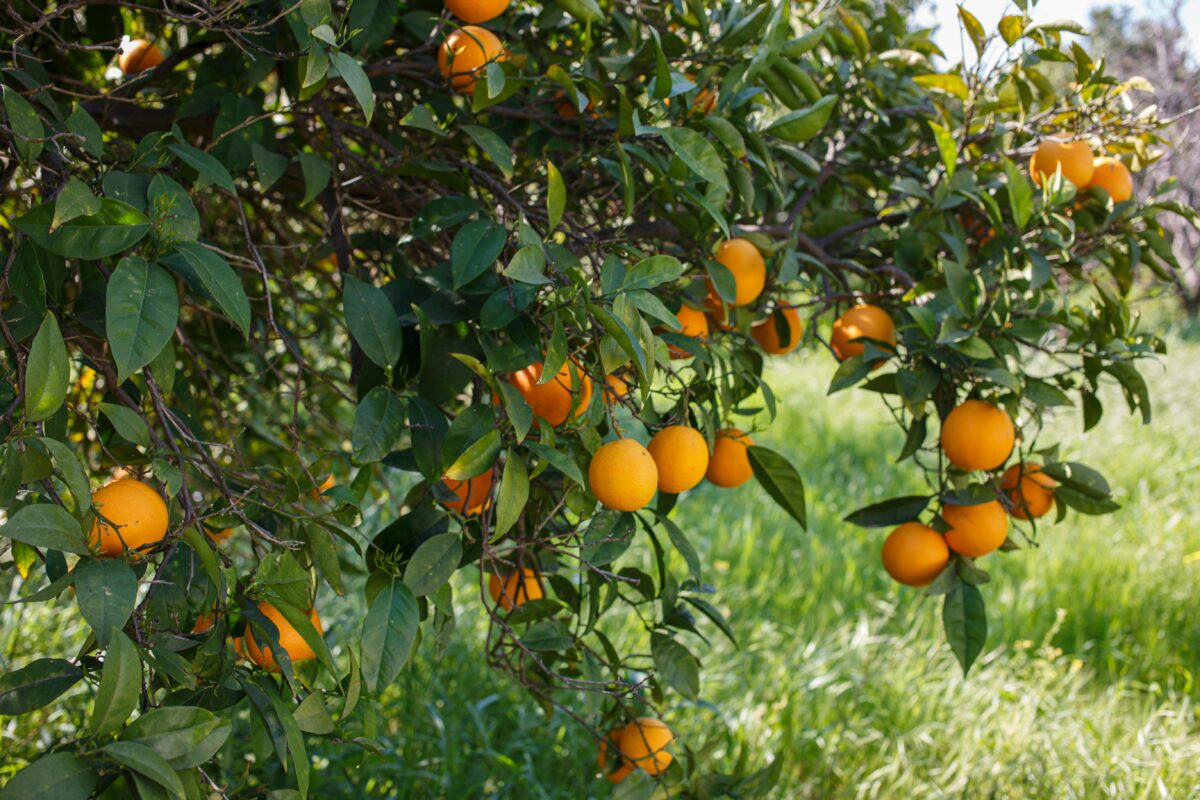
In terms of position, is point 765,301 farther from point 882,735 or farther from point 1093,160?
point 882,735

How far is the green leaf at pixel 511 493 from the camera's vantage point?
0.77 m

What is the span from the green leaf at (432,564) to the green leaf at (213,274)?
0.23 m

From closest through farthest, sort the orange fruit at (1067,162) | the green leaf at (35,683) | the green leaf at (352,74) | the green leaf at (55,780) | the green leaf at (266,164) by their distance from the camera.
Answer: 1. the green leaf at (55,780)
2. the green leaf at (35,683)
3. the green leaf at (352,74)
4. the green leaf at (266,164)
5. the orange fruit at (1067,162)

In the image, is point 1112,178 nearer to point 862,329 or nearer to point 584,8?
point 862,329

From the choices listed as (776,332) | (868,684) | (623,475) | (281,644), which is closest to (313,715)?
(281,644)

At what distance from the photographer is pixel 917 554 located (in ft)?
3.64

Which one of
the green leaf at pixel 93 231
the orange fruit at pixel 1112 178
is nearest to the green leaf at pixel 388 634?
the green leaf at pixel 93 231

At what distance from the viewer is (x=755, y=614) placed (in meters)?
2.78

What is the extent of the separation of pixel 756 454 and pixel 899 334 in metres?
0.20

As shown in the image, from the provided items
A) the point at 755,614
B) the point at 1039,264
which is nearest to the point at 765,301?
the point at 1039,264

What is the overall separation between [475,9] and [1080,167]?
732 mm

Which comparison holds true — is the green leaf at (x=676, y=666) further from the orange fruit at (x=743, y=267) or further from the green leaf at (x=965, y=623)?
the orange fruit at (x=743, y=267)

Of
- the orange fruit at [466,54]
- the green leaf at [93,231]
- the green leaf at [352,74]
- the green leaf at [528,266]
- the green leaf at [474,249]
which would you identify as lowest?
the green leaf at [474,249]

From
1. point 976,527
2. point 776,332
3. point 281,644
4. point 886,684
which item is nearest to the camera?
point 281,644
